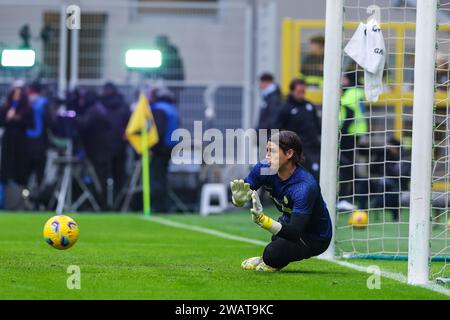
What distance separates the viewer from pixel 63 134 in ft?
76.1

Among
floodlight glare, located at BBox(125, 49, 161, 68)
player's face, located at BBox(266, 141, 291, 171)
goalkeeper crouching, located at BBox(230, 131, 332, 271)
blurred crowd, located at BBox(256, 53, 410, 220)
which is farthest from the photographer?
floodlight glare, located at BBox(125, 49, 161, 68)

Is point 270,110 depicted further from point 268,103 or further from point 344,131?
point 344,131

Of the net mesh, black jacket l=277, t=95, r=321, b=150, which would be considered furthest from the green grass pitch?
black jacket l=277, t=95, r=321, b=150

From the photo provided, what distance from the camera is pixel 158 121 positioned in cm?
2236

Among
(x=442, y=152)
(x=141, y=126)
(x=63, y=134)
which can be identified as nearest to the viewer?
(x=442, y=152)

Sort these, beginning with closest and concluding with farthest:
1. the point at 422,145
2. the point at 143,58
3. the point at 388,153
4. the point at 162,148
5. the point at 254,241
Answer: the point at 422,145 < the point at 254,241 < the point at 388,153 < the point at 143,58 < the point at 162,148

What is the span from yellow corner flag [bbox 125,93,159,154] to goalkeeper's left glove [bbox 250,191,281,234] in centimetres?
1237

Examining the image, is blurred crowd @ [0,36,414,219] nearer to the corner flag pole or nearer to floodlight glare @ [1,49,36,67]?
the corner flag pole

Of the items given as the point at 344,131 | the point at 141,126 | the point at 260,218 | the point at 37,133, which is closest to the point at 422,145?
the point at 260,218

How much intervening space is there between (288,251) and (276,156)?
81 cm

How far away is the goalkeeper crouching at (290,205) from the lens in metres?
9.67

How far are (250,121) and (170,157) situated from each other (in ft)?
8.38

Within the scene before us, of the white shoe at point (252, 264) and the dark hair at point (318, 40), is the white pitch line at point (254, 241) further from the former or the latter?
the dark hair at point (318, 40)

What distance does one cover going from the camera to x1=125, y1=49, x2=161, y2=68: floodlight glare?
68.9 feet
